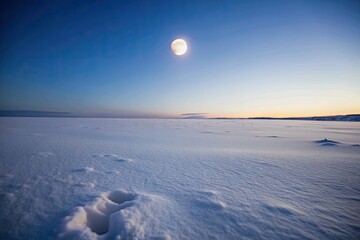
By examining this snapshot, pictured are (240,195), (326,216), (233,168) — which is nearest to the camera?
(326,216)

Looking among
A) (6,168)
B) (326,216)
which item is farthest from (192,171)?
(6,168)

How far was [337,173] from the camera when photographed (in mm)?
3357

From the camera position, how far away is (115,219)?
5.97 ft

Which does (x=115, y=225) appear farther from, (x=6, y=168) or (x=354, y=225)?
(x=6, y=168)

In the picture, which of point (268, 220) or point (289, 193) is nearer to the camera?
point (268, 220)

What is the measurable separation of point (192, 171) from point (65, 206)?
2.33 m

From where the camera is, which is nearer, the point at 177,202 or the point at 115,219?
the point at 115,219

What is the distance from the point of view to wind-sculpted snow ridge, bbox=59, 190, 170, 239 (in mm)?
1607

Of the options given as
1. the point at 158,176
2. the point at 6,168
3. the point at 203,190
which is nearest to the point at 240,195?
the point at 203,190

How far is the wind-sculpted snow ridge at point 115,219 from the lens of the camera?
63.3 inches

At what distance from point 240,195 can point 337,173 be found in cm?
270

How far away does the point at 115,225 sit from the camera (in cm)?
174

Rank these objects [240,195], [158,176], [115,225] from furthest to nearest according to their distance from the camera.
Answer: [158,176]
[240,195]
[115,225]

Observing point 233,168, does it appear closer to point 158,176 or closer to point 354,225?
point 158,176
